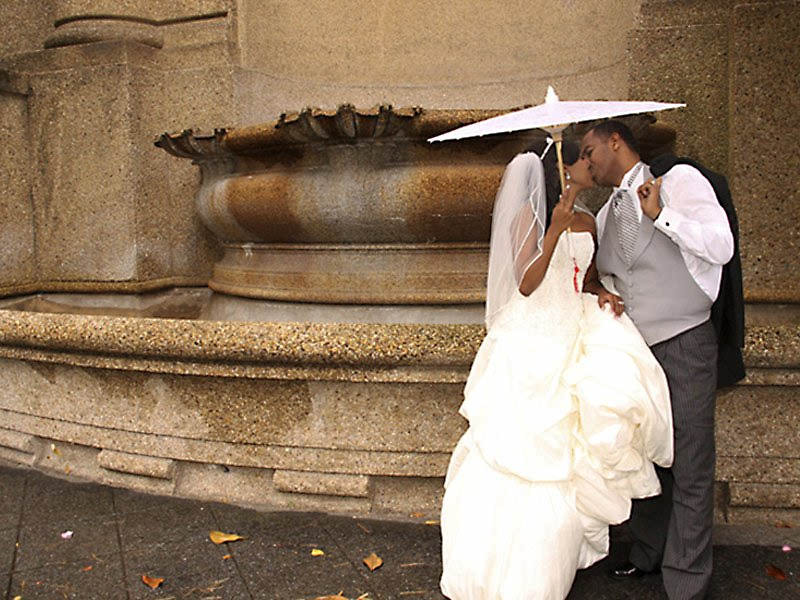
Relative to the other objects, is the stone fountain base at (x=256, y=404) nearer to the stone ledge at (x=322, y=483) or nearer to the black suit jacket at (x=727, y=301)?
the stone ledge at (x=322, y=483)

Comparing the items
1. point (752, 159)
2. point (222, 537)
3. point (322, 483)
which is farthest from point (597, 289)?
point (222, 537)

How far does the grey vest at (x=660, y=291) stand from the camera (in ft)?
9.73

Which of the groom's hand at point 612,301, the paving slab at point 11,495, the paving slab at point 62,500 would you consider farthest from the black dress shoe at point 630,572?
the paving slab at point 11,495

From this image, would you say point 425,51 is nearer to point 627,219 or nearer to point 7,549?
point 627,219

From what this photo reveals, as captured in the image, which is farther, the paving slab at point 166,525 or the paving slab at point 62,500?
the paving slab at point 62,500

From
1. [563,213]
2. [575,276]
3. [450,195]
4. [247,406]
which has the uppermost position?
[450,195]

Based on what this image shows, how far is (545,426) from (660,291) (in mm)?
682

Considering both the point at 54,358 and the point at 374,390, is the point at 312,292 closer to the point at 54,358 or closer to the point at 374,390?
the point at 374,390

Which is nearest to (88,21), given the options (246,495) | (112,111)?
(112,111)

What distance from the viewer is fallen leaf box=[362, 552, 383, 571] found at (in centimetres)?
335

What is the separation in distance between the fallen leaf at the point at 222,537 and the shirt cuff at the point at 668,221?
2.28 m

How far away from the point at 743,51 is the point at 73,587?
4246 millimetres

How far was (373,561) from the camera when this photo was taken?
3.39 meters

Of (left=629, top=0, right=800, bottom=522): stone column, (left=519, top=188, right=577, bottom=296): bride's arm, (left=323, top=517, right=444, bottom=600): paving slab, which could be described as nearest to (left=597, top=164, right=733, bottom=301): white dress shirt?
(left=519, top=188, right=577, bottom=296): bride's arm
